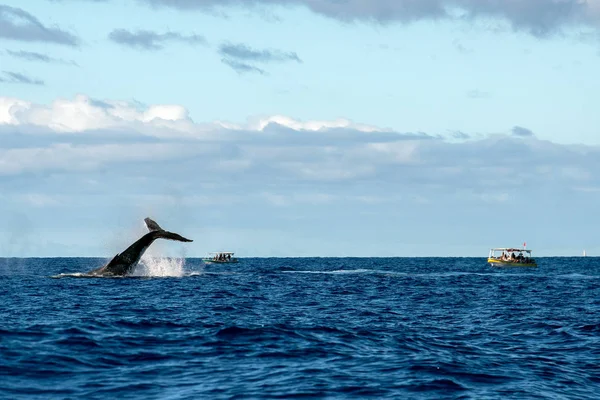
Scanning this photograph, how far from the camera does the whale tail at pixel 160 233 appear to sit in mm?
53219

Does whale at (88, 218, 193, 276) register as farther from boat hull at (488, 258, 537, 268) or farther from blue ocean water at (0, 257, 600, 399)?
boat hull at (488, 258, 537, 268)

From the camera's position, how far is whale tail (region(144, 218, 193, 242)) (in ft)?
175

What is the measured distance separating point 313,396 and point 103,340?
29.2 ft

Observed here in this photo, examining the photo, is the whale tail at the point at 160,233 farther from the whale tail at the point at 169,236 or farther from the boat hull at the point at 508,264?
the boat hull at the point at 508,264

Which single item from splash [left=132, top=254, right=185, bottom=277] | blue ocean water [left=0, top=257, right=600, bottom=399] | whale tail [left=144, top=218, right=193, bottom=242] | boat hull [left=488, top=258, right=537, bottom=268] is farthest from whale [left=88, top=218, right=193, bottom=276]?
boat hull [left=488, top=258, right=537, bottom=268]

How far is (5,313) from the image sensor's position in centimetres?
3328

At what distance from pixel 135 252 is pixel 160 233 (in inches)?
138

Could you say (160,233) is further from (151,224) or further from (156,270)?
(156,270)

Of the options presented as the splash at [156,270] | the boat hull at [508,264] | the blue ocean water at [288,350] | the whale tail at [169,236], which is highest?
the whale tail at [169,236]

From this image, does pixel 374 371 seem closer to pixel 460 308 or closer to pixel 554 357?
pixel 554 357

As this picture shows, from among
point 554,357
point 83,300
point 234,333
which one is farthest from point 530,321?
point 83,300

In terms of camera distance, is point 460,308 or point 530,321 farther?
point 460,308

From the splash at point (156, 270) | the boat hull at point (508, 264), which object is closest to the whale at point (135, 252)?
the splash at point (156, 270)

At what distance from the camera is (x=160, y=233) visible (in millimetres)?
54500
